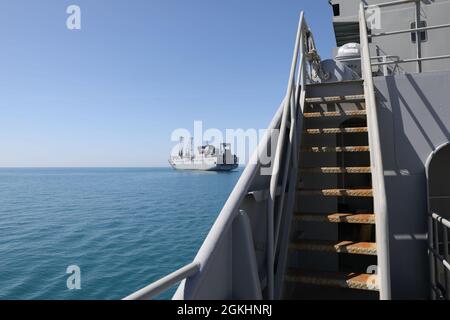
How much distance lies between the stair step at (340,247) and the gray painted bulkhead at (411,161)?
1.54 metres

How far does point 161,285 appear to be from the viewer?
A: 155 centimetres

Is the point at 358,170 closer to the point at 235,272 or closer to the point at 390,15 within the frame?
the point at 235,272

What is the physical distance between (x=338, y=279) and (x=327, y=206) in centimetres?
202

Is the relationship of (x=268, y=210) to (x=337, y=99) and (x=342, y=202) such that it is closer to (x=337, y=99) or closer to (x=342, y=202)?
(x=337, y=99)

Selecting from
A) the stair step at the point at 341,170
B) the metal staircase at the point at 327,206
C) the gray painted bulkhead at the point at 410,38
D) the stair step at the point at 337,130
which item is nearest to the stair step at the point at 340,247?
the metal staircase at the point at 327,206

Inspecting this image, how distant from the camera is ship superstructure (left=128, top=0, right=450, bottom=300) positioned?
2410mm

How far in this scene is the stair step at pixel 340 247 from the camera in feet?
10.7

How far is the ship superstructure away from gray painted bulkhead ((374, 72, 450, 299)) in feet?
0.04

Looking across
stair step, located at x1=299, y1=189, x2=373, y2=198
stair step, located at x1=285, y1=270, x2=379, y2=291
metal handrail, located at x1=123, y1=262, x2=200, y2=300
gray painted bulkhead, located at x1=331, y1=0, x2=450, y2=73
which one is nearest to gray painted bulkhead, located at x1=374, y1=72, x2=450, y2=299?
stair step, located at x1=299, y1=189, x2=373, y2=198

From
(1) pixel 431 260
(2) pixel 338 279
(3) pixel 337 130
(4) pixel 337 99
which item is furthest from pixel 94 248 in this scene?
(2) pixel 338 279

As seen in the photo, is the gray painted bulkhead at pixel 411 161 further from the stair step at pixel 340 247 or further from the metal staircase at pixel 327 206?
the stair step at pixel 340 247

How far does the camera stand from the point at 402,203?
4.59m
